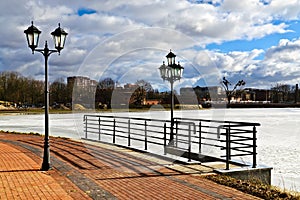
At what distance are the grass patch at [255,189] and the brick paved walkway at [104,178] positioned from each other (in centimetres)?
22

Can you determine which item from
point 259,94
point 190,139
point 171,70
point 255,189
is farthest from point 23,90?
point 259,94

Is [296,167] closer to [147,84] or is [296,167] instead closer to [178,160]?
[178,160]

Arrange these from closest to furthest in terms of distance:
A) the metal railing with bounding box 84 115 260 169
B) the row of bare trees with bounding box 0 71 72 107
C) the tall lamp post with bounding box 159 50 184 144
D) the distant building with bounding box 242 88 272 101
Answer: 1. the metal railing with bounding box 84 115 260 169
2. the tall lamp post with bounding box 159 50 184 144
3. the row of bare trees with bounding box 0 71 72 107
4. the distant building with bounding box 242 88 272 101

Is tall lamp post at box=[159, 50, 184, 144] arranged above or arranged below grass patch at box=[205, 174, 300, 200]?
above

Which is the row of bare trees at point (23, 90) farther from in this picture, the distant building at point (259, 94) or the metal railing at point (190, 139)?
the distant building at point (259, 94)

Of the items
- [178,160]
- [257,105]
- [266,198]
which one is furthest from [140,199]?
[257,105]

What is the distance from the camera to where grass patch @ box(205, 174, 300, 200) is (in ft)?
19.4

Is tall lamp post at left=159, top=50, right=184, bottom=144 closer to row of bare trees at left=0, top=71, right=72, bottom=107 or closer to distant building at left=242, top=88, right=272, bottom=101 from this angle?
row of bare trees at left=0, top=71, right=72, bottom=107

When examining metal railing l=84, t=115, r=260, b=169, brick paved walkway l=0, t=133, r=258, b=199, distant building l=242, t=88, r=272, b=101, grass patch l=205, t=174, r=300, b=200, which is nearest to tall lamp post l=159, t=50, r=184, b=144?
metal railing l=84, t=115, r=260, b=169

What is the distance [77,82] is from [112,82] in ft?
6.57

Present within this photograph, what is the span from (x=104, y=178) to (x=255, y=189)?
2919mm

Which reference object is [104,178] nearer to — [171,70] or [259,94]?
[171,70]

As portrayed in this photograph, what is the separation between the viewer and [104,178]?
699 cm

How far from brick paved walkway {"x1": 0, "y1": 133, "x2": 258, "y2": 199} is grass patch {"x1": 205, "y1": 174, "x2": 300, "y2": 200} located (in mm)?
215
